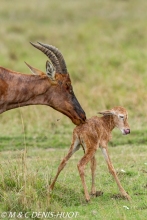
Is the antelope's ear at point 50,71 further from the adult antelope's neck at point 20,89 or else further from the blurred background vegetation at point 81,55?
the blurred background vegetation at point 81,55

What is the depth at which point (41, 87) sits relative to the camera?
24.0ft

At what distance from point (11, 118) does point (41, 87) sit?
200 inches

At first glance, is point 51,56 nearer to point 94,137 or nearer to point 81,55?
point 94,137

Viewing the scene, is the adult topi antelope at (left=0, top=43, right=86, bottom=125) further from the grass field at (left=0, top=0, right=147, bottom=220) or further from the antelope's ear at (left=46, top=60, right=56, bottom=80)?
the grass field at (left=0, top=0, right=147, bottom=220)

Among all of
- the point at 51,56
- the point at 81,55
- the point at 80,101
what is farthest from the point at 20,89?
the point at 81,55

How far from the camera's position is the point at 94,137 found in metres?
6.84

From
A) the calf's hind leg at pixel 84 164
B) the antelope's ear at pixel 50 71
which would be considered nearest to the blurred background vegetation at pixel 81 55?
the antelope's ear at pixel 50 71

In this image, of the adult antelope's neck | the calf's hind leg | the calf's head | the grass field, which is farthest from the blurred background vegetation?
the calf's hind leg

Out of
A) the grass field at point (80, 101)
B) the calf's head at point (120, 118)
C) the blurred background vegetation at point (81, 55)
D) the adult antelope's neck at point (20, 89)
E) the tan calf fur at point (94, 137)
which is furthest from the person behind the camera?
the blurred background vegetation at point (81, 55)

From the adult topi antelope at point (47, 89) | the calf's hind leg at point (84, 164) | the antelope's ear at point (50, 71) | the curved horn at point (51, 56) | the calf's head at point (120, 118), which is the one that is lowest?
the calf's hind leg at point (84, 164)

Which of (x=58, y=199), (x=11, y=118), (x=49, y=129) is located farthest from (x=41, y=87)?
(x=11, y=118)

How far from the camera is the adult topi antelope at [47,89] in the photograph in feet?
23.9

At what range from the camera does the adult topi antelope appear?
286 inches

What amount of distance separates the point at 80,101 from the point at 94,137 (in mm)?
6436
